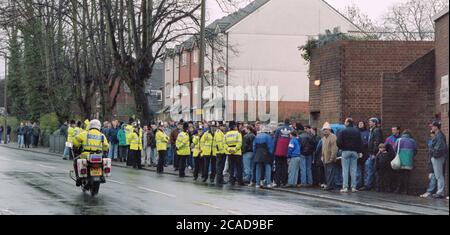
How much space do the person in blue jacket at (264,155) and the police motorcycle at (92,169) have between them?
6.04 m

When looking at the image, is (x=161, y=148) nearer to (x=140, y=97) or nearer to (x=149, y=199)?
(x=140, y=97)

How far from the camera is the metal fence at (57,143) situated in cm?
4704

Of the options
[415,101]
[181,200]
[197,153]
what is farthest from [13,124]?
[181,200]

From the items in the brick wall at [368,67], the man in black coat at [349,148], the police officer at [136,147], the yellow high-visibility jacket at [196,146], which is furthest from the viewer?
the police officer at [136,147]

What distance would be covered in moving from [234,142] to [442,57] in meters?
6.40

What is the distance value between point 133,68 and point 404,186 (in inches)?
742

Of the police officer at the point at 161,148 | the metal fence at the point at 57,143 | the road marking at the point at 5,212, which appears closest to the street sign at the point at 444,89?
the road marking at the point at 5,212

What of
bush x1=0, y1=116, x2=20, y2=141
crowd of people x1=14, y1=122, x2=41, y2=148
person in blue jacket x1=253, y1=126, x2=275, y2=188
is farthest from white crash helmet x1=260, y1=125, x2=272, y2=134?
bush x1=0, y1=116, x2=20, y2=141

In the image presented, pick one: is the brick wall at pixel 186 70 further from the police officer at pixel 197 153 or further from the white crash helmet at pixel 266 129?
the white crash helmet at pixel 266 129

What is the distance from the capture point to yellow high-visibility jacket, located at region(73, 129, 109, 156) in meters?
19.0

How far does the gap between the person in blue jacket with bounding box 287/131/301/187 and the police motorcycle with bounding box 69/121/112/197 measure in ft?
21.6

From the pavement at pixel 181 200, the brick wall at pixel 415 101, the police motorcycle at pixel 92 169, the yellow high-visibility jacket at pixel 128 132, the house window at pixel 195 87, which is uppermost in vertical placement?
the house window at pixel 195 87

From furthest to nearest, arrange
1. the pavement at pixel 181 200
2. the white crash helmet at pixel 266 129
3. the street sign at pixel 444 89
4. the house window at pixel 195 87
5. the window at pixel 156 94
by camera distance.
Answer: the window at pixel 156 94, the house window at pixel 195 87, the white crash helmet at pixel 266 129, the street sign at pixel 444 89, the pavement at pixel 181 200
